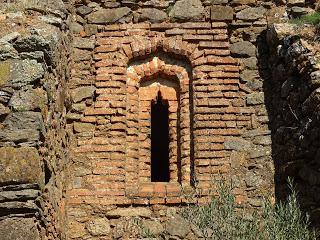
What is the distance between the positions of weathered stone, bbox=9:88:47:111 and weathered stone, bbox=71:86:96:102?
60.9 inches

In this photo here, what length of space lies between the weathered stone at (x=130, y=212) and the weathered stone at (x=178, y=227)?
9.7 inches

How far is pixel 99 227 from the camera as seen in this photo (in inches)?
258

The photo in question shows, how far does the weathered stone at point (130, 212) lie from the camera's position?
6.61 metres

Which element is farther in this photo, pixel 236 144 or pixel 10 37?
pixel 236 144

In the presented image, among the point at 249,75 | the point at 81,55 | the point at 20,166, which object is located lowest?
the point at 20,166

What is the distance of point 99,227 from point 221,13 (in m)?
2.96

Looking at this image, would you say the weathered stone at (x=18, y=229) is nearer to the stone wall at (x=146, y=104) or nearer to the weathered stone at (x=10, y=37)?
the stone wall at (x=146, y=104)

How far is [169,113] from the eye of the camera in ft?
24.4

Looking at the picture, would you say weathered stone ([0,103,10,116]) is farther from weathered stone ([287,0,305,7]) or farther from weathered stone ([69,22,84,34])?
weathered stone ([287,0,305,7])

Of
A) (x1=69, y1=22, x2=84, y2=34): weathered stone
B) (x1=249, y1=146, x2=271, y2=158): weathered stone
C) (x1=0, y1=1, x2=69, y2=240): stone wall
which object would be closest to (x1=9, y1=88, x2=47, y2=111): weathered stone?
(x1=0, y1=1, x2=69, y2=240): stone wall

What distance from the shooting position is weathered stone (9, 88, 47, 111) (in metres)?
5.51

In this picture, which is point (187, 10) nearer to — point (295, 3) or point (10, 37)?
point (295, 3)

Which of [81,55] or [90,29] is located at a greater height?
[90,29]

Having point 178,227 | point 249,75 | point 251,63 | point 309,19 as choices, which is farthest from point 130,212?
point 309,19
